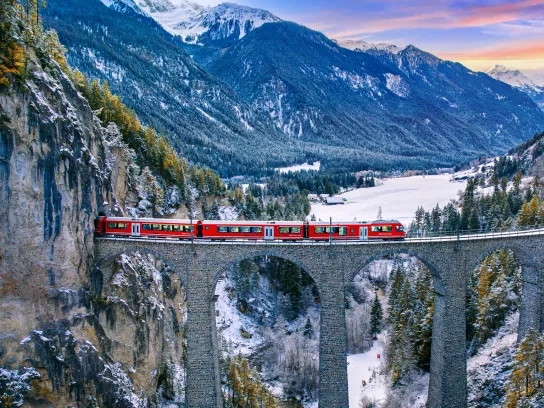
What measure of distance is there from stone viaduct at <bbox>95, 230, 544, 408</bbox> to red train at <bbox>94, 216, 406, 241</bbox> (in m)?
1.96

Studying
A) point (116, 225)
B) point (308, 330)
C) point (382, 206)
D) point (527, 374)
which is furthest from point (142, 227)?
point (382, 206)

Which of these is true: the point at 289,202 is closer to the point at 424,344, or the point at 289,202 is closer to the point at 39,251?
the point at 424,344

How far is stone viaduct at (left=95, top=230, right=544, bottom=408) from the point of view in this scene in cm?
4934

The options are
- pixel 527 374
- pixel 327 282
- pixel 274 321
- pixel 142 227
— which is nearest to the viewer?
Result: pixel 527 374

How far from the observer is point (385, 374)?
68.3m

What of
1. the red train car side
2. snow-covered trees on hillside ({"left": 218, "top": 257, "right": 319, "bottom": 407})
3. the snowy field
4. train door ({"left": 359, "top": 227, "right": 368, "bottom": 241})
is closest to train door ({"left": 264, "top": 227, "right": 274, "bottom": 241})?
the red train car side

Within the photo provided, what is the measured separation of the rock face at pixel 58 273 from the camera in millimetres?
41688

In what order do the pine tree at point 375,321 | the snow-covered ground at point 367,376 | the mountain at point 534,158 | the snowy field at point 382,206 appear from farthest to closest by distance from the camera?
the snowy field at point 382,206 → the mountain at point 534,158 → the pine tree at point 375,321 → the snow-covered ground at point 367,376

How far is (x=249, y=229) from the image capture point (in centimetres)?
5250

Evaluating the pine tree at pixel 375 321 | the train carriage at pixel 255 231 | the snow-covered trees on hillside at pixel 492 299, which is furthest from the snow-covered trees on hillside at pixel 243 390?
the pine tree at pixel 375 321

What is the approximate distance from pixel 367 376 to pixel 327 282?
1161 inches

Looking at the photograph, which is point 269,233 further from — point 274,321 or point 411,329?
point 274,321

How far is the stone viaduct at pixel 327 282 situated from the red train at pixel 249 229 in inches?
77.0

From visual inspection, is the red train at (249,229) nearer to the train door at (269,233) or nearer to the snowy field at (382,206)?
the train door at (269,233)
